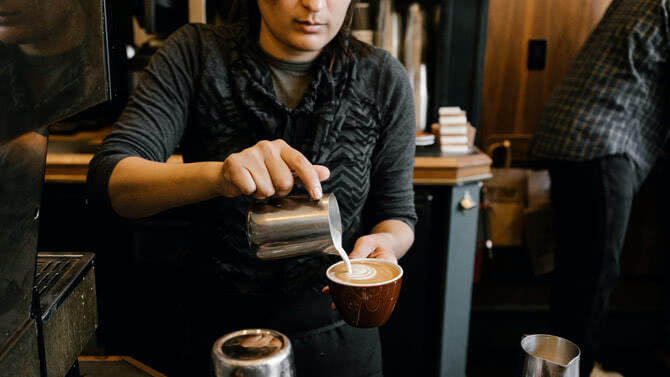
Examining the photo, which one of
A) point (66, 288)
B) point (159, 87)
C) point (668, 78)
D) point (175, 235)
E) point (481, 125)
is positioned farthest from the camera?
point (481, 125)

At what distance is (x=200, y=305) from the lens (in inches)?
49.4

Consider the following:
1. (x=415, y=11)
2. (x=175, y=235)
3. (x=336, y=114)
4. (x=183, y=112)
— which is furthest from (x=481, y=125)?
(x=183, y=112)

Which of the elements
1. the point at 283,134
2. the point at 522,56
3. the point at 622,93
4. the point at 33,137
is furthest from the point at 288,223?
the point at 522,56

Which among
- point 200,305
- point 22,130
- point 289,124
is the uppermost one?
point 22,130

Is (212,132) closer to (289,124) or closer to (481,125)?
(289,124)

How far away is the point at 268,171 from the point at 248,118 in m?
0.36

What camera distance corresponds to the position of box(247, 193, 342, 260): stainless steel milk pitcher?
915 millimetres

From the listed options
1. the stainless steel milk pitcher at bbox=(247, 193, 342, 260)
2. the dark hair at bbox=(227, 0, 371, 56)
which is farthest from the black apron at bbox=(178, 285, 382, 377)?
the dark hair at bbox=(227, 0, 371, 56)

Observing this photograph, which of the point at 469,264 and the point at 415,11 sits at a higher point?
the point at 415,11

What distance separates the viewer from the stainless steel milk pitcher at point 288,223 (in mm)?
915

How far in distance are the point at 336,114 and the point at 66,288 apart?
669mm

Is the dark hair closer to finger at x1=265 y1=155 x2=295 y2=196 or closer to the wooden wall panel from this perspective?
finger at x1=265 y1=155 x2=295 y2=196

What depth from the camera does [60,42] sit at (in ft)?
1.88

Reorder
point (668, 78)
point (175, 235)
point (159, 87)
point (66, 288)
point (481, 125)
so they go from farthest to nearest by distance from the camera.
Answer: point (481, 125)
point (668, 78)
point (175, 235)
point (159, 87)
point (66, 288)
